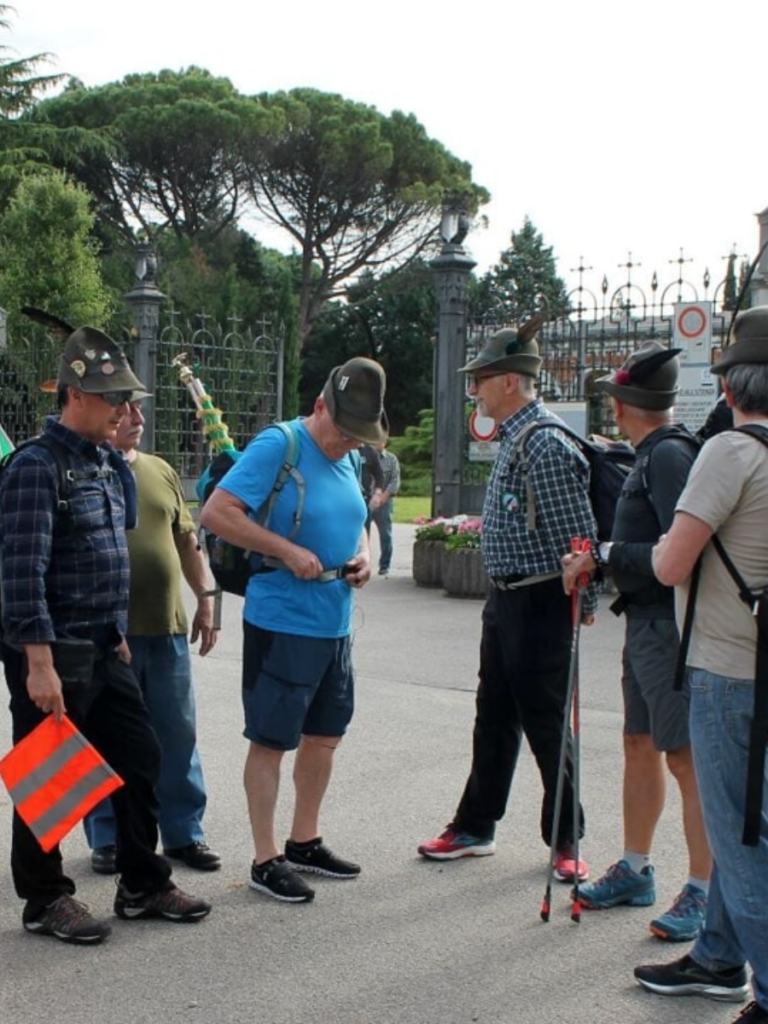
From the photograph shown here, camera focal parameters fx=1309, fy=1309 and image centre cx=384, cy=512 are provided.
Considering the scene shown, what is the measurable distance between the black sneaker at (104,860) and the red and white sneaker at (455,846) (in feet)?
3.85

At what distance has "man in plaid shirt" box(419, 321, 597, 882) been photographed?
4668mm

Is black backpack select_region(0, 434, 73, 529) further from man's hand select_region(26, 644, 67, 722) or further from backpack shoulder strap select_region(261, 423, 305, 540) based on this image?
backpack shoulder strap select_region(261, 423, 305, 540)

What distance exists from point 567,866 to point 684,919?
2.19ft

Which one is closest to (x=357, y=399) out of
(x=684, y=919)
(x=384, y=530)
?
(x=684, y=919)

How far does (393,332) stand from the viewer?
158ft

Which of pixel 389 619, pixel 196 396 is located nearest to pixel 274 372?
pixel 389 619

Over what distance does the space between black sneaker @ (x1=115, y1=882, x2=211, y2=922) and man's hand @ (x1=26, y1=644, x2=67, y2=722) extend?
0.80 metres

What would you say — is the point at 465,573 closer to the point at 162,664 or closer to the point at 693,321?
the point at 693,321

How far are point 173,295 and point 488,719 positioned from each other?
3656cm

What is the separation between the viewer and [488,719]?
16.6 ft

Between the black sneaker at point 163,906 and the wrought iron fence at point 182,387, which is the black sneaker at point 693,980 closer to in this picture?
the black sneaker at point 163,906

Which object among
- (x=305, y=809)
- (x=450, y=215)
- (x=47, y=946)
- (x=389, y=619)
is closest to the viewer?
(x=47, y=946)

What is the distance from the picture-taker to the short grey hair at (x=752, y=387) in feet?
11.0

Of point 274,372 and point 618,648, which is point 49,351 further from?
point 618,648
